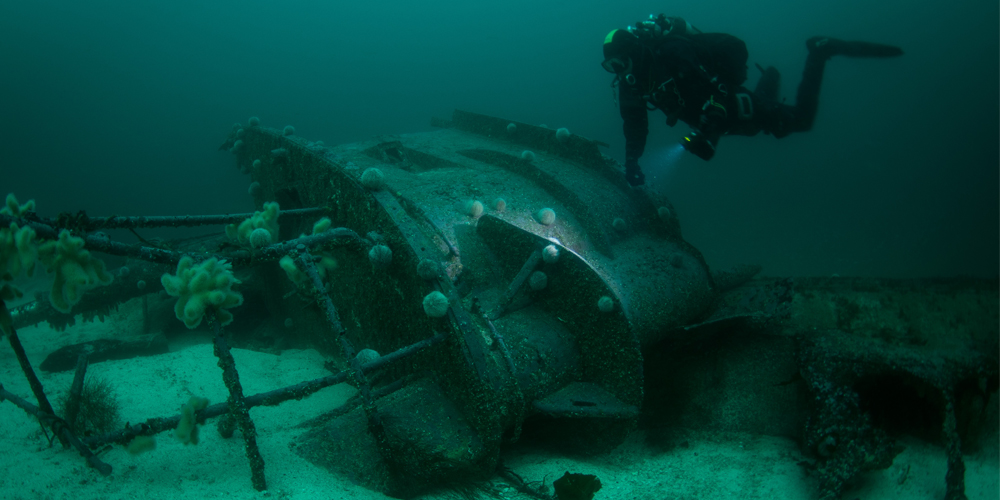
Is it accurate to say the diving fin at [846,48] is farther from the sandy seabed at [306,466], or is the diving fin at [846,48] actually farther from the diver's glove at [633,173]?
the sandy seabed at [306,466]

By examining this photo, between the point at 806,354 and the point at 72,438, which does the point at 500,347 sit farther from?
the point at 72,438

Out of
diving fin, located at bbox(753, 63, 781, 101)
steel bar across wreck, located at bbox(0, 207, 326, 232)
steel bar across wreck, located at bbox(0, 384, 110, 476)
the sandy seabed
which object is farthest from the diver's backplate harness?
steel bar across wreck, located at bbox(0, 384, 110, 476)

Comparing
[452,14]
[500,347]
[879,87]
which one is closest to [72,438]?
[500,347]

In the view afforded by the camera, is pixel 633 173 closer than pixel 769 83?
Yes

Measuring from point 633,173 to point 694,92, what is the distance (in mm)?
1161

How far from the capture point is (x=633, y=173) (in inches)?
187

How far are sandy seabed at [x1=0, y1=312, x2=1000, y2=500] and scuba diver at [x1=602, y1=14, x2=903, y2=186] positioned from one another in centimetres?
304

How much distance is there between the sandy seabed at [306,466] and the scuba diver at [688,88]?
3039 mm

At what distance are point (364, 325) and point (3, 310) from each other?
206 cm

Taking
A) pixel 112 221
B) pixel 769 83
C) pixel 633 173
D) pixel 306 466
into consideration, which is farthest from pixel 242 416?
pixel 769 83

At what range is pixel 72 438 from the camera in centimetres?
219

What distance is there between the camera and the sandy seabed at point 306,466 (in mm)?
2152

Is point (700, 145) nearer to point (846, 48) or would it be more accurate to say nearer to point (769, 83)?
point (769, 83)

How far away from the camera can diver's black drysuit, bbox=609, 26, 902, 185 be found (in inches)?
179
